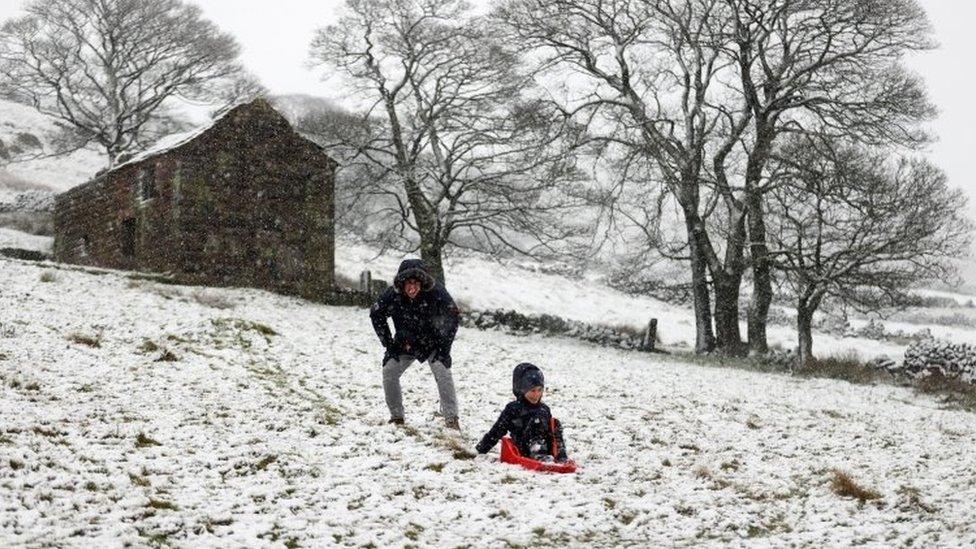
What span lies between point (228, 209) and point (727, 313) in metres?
15.1

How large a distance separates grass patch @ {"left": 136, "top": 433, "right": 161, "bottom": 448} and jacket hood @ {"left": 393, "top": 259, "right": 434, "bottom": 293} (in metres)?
2.73

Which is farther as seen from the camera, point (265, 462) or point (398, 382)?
point (398, 382)

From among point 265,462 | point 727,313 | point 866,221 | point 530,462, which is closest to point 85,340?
point 265,462

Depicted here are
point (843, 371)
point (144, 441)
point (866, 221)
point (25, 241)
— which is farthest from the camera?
point (25, 241)

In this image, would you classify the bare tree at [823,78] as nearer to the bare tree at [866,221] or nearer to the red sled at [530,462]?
the bare tree at [866,221]

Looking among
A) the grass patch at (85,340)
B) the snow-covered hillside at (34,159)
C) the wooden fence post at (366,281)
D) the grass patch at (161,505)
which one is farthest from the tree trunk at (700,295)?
the snow-covered hillside at (34,159)

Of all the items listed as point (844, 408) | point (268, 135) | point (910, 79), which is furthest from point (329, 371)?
point (910, 79)

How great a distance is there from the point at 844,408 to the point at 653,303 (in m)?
25.7

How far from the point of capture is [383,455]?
6707mm

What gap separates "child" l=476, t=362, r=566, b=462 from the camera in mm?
6824

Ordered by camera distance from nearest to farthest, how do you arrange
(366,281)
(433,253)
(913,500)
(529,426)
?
(913,500) < (529,426) < (433,253) < (366,281)

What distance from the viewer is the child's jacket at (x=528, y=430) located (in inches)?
269

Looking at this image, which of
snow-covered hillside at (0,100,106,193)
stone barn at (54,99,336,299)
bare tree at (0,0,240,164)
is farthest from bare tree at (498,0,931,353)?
snow-covered hillside at (0,100,106,193)

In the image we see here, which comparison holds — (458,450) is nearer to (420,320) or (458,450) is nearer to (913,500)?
(420,320)
